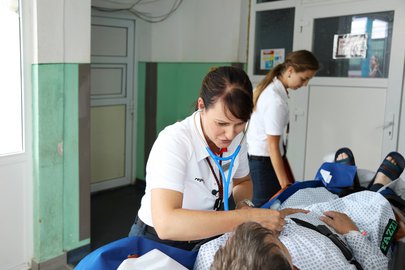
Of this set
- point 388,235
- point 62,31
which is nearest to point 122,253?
point 388,235

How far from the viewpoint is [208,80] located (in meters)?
1.25

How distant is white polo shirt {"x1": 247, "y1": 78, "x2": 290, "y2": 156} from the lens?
2146 mm

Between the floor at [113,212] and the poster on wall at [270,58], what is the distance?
6.31ft

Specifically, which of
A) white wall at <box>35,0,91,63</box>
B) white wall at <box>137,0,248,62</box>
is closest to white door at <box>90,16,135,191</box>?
white wall at <box>137,0,248,62</box>

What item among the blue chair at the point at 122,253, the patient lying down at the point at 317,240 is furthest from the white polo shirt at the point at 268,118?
the blue chair at the point at 122,253

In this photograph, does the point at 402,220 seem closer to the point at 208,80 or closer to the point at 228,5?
the point at 208,80

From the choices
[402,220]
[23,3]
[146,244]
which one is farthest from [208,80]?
[23,3]

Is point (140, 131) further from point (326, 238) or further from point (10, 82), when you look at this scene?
point (326, 238)

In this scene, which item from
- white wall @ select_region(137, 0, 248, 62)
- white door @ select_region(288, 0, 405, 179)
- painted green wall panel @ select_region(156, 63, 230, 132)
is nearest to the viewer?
white door @ select_region(288, 0, 405, 179)

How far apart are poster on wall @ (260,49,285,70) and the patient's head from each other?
10.1 ft

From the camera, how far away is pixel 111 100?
4227 mm

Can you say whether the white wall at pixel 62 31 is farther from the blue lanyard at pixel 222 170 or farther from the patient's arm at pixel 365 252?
the patient's arm at pixel 365 252

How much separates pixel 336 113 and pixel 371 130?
0.33 meters

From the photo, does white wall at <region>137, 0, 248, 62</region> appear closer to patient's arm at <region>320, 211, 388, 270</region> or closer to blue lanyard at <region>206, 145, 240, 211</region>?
patient's arm at <region>320, 211, 388, 270</region>
